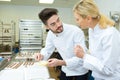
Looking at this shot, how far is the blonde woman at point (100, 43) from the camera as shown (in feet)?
4.31

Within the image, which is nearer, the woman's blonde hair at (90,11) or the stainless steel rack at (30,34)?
the woman's blonde hair at (90,11)

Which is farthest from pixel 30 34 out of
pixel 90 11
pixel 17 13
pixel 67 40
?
pixel 90 11

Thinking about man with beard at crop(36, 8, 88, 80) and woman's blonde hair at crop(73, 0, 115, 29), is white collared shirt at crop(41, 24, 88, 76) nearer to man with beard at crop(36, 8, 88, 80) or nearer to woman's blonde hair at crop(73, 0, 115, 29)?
man with beard at crop(36, 8, 88, 80)

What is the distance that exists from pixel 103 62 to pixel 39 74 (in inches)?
29.0

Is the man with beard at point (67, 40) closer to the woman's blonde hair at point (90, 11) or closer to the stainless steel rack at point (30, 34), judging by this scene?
the woman's blonde hair at point (90, 11)

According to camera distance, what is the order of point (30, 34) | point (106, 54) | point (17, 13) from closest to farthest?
point (106, 54) → point (30, 34) → point (17, 13)

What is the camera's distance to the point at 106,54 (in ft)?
4.33

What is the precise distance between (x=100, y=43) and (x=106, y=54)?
11 centimetres

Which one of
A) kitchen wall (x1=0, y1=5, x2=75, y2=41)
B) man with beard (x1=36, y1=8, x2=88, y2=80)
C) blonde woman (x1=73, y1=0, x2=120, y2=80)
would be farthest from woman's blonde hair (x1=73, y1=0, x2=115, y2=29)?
kitchen wall (x1=0, y1=5, x2=75, y2=41)

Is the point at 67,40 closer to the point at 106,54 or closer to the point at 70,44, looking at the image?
the point at 70,44

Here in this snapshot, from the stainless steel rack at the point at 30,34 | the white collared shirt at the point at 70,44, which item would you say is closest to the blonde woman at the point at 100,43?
the white collared shirt at the point at 70,44

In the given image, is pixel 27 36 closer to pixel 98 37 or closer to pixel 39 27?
pixel 39 27

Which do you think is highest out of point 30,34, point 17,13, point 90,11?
point 17,13

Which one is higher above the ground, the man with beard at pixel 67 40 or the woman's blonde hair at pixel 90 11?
the woman's blonde hair at pixel 90 11
